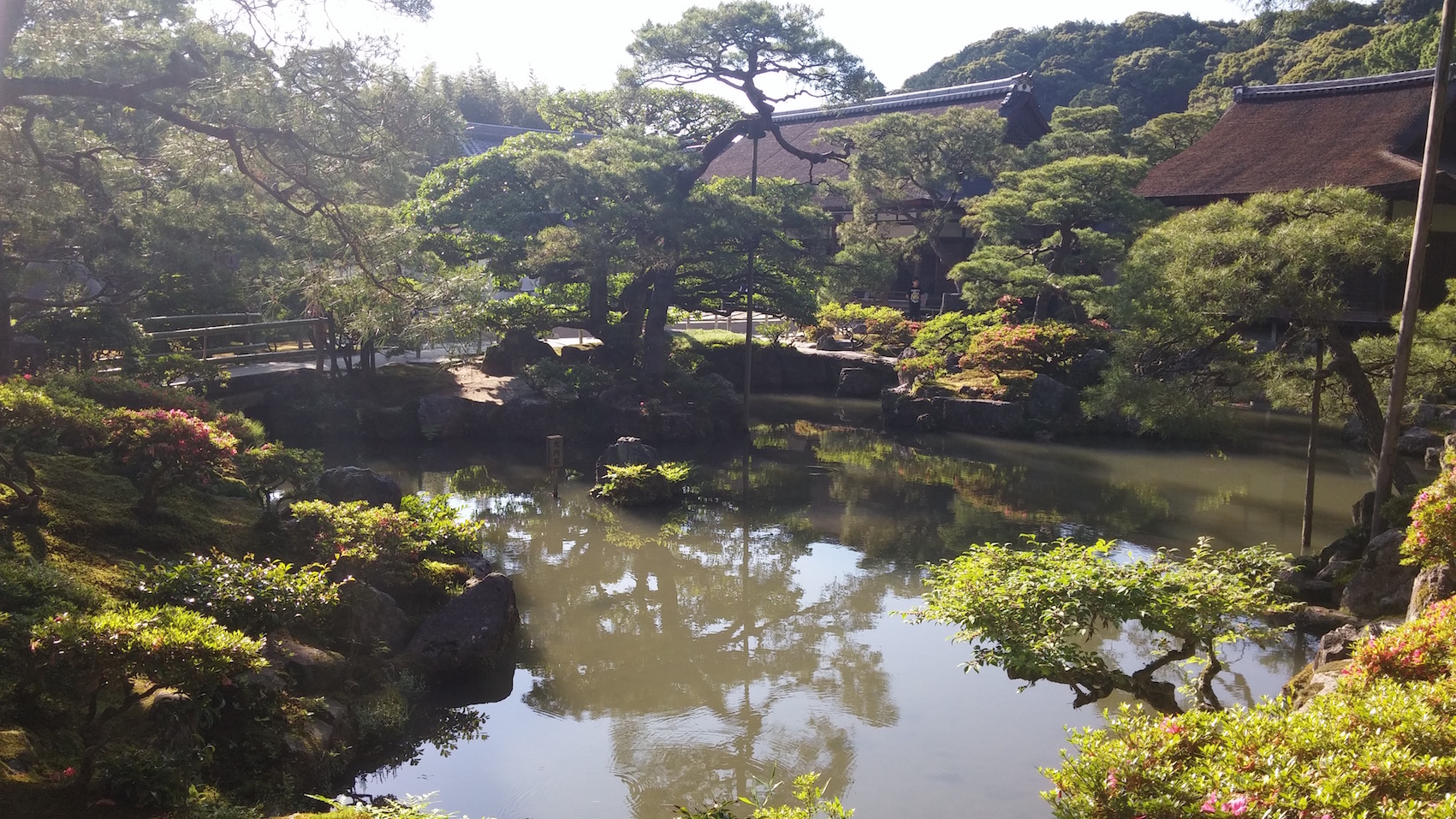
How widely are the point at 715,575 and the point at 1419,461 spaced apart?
7163 mm

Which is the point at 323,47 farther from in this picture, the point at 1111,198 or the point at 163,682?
the point at 1111,198

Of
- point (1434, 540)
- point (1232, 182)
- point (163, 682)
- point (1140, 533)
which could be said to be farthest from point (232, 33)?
point (1232, 182)

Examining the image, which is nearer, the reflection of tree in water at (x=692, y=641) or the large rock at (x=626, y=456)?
the reflection of tree in water at (x=692, y=641)

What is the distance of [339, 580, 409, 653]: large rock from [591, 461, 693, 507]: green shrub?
5416mm

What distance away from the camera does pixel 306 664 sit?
19.5ft

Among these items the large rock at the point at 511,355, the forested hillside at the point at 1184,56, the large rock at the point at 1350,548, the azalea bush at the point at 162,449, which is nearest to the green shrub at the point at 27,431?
the azalea bush at the point at 162,449

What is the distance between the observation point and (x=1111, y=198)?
19141 millimetres

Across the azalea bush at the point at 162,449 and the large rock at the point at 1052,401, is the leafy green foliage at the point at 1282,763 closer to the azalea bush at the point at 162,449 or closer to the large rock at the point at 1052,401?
the azalea bush at the point at 162,449

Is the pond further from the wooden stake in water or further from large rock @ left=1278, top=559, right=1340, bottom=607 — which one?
large rock @ left=1278, top=559, right=1340, bottom=607

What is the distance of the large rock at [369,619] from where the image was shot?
668cm

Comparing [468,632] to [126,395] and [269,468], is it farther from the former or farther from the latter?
[126,395]

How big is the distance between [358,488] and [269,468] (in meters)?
1.27

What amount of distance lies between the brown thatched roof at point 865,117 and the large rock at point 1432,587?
2013 centimetres

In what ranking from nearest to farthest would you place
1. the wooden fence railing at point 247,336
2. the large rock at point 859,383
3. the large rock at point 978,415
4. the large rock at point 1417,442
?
the large rock at point 1417,442 < the wooden fence railing at point 247,336 < the large rock at point 978,415 < the large rock at point 859,383
